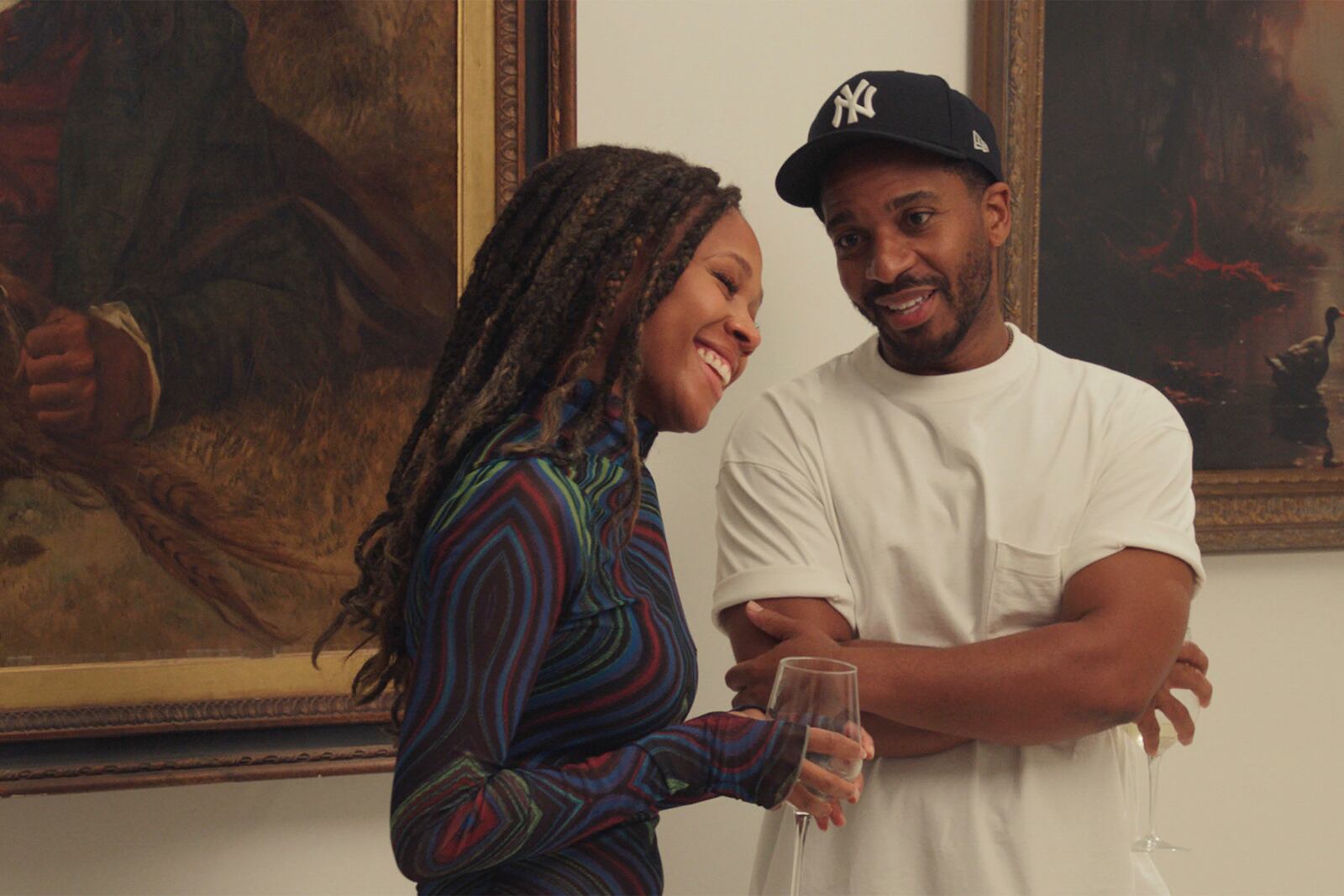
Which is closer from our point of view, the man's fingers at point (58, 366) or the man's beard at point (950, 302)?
the man's beard at point (950, 302)

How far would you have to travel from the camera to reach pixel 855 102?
2.18 m

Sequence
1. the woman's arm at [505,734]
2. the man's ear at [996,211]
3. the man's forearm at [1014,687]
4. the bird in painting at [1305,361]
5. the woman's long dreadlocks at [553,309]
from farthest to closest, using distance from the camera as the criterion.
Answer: the bird in painting at [1305,361]
the man's ear at [996,211]
the man's forearm at [1014,687]
the woman's long dreadlocks at [553,309]
the woman's arm at [505,734]

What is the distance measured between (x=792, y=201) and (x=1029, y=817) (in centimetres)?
115

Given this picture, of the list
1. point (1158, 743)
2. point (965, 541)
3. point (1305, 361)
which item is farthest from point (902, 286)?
point (1305, 361)

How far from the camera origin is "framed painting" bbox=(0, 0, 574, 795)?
2.36 meters

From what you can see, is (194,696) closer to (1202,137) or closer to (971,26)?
(971,26)

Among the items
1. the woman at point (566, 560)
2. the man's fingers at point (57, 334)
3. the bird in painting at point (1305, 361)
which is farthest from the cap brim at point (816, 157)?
the bird in painting at point (1305, 361)

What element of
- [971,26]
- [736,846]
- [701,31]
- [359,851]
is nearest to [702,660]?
[736,846]

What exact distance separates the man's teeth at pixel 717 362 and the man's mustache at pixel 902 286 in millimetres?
595

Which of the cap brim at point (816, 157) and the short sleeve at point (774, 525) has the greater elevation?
the cap brim at point (816, 157)

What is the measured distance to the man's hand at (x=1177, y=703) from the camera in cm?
208

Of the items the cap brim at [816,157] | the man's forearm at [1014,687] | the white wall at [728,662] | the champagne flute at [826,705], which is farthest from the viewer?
the white wall at [728,662]

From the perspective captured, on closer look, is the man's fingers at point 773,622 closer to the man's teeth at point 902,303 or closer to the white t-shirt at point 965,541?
the white t-shirt at point 965,541

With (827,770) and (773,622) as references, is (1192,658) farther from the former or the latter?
(827,770)
